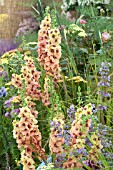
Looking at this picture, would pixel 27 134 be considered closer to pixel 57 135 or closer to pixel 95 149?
pixel 57 135

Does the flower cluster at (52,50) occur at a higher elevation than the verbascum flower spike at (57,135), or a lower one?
higher

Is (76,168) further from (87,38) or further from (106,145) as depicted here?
(87,38)

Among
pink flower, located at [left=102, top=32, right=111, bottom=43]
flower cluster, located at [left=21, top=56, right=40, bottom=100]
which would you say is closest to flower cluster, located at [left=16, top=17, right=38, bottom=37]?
pink flower, located at [left=102, top=32, right=111, bottom=43]

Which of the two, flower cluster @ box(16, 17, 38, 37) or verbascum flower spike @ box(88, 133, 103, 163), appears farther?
flower cluster @ box(16, 17, 38, 37)

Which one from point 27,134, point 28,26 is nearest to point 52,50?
point 27,134

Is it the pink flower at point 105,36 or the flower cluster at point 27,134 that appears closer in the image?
the flower cluster at point 27,134

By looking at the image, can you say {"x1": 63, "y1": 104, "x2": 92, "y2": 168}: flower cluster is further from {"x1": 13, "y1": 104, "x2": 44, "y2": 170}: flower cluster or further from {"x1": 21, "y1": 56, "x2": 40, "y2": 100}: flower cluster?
{"x1": 21, "y1": 56, "x2": 40, "y2": 100}: flower cluster

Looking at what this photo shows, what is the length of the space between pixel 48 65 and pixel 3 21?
4.45 meters

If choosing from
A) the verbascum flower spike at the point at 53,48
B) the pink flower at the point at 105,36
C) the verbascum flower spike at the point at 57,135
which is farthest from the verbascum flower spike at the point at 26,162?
the pink flower at the point at 105,36

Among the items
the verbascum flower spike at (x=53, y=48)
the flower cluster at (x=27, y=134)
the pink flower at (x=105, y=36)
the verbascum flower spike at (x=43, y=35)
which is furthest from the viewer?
the pink flower at (x=105, y=36)

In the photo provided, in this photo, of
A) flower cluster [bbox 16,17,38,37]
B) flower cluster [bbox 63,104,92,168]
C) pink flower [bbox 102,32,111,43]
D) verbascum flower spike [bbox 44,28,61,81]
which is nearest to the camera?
flower cluster [bbox 63,104,92,168]

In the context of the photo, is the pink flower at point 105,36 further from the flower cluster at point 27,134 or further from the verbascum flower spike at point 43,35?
the flower cluster at point 27,134

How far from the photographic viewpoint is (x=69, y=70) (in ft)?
11.4

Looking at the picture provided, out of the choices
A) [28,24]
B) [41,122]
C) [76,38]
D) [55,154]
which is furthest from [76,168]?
[28,24]
